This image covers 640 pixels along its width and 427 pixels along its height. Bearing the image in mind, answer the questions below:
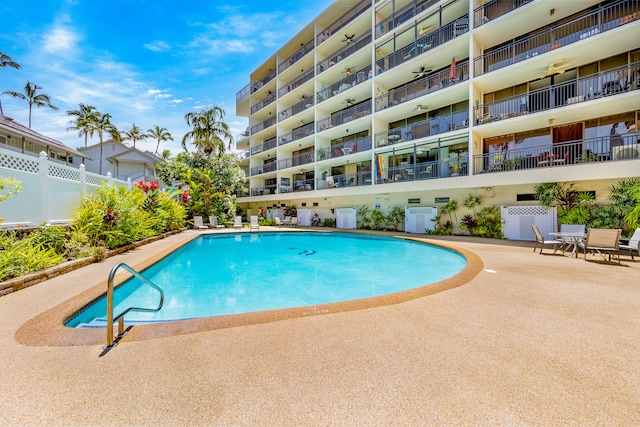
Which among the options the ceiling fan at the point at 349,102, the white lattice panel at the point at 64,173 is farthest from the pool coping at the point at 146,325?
the ceiling fan at the point at 349,102

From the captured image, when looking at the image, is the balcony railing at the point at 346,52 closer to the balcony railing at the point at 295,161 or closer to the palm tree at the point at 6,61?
the balcony railing at the point at 295,161

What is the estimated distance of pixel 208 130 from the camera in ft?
78.4

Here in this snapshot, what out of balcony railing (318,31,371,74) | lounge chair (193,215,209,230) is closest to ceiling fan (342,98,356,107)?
balcony railing (318,31,371,74)

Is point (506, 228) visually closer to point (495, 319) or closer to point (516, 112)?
point (516, 112)

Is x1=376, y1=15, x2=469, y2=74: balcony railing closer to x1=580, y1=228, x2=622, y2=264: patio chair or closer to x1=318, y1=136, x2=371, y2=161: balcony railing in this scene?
x1=318, y1=136, x2=371, y2=161: balcony railing

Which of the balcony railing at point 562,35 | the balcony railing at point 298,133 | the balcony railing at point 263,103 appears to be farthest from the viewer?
the balcony railing at point 263,103

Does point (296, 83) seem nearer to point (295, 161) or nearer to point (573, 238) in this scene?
point (295, 161)

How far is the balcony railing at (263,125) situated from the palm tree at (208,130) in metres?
3.58

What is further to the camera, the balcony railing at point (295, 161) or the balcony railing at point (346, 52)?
the balcony railing at point (295, 161)

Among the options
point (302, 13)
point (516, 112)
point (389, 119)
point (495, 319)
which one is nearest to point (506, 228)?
point (516, 112)

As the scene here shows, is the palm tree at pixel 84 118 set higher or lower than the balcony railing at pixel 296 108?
higher

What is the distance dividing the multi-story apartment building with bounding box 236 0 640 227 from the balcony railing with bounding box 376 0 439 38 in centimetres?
9

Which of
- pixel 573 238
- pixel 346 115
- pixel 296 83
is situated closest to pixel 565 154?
pixel 573 238

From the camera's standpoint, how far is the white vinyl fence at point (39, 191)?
6395mm
